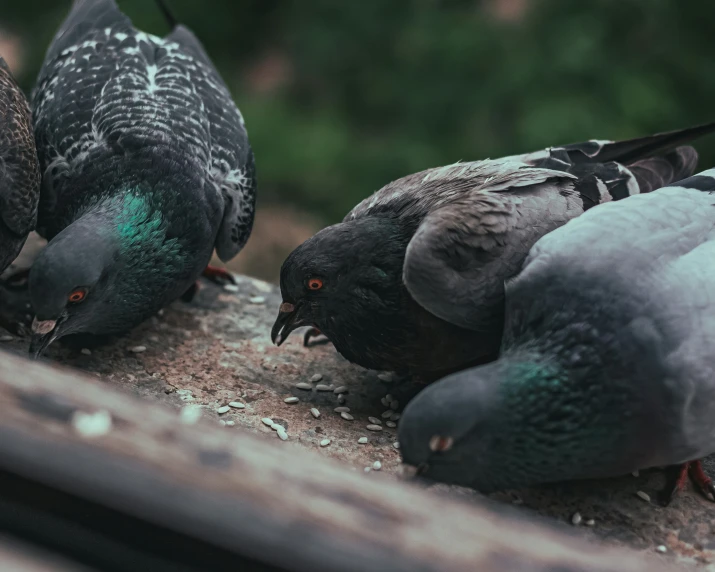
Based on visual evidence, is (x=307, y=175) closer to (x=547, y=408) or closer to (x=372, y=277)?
(x=372, y=277)

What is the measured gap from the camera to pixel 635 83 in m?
7.93

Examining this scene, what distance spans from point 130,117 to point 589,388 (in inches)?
114

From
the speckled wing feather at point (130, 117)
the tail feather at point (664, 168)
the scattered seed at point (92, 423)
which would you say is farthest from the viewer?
the tail feather at point (664, 168)

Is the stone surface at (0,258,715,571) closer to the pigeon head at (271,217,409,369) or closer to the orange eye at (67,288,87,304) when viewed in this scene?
the pigeon head at (271,217,409,369)

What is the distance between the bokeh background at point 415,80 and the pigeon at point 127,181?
326 cm

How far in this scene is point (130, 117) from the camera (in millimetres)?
4719

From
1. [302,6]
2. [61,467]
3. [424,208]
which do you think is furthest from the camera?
[302,6]

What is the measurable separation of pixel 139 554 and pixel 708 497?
261 centimetres

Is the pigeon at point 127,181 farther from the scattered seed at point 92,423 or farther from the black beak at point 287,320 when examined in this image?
the scattered seed at point 92,423

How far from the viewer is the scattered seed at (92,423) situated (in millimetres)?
2592

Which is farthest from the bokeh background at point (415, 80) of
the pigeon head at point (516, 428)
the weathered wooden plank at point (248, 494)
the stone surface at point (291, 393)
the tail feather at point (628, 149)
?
the weathered wooden plank at point (248, 494)

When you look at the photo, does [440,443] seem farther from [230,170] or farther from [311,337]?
[230,170]

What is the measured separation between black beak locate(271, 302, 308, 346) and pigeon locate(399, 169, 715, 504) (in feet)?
4.02

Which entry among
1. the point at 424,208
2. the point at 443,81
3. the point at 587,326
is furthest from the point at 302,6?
the point at 587,326
